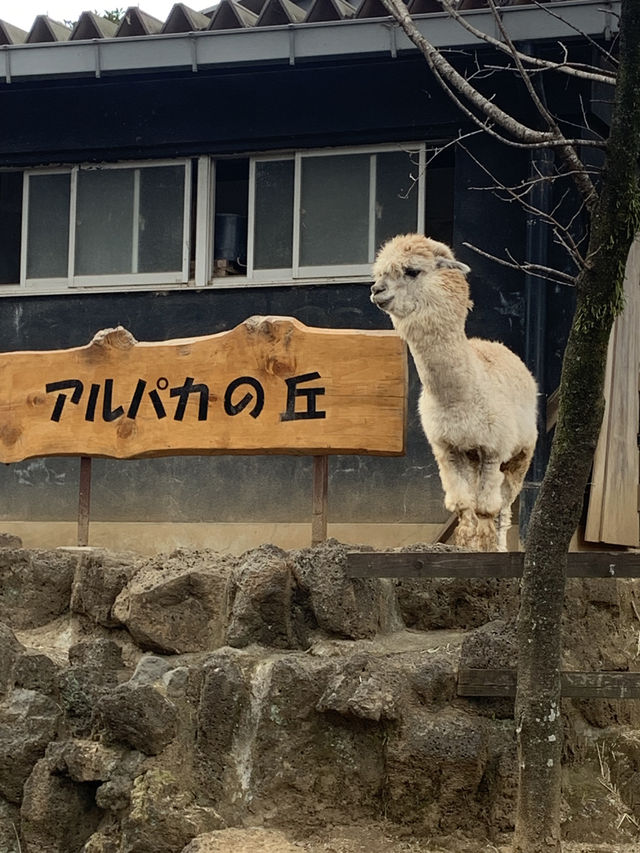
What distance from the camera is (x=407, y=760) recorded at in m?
6.94

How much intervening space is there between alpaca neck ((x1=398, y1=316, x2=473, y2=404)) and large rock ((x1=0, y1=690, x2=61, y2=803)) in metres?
2.83

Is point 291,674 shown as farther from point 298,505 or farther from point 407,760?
point 298,505

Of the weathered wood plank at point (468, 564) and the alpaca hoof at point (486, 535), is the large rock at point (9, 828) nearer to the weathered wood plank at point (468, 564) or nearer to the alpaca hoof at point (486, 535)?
the weathered wood plank at point (468, 564)

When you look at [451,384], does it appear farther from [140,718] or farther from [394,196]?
[394,196]

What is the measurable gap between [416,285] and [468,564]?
1737 mm

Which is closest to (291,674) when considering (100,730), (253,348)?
(100,730)

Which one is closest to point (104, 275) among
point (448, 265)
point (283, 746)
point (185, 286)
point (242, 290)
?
point (185, 286)

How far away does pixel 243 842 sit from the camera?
6.83m

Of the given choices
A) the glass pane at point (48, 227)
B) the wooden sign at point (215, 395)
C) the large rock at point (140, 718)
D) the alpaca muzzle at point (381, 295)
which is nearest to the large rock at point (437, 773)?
the large rock at point (140, 718)

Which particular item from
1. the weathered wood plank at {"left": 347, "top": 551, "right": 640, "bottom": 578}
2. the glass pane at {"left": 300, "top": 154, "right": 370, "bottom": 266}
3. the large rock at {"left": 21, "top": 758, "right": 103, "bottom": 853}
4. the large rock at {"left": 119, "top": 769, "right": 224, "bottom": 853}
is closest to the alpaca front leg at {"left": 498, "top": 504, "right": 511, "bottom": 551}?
the weathered wood plank at {"left": 347, "top": 551, "right": 640, "bottom": 578}

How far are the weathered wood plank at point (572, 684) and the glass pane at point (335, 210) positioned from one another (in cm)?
562

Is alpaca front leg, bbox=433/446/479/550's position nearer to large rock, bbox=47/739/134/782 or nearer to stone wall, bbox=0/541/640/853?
stone wall, bbox=0/541/640/853

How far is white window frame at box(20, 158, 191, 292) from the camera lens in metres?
12.3

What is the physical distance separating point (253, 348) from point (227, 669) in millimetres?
2073
